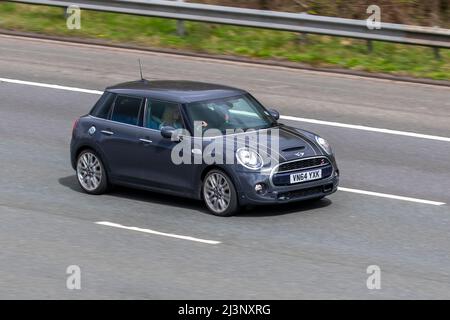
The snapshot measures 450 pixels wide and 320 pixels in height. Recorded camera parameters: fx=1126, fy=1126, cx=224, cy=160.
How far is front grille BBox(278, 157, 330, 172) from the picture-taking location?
13.5m

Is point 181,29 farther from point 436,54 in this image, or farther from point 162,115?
point 162,115

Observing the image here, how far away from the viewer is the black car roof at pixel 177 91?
46.6 feet

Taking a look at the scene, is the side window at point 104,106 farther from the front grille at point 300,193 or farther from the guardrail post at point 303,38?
the guardrail post at point 303,38

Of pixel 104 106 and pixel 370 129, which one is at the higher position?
pixel 104 106

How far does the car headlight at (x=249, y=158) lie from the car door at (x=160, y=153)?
715 millimetres

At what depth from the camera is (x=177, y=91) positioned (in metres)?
14.4

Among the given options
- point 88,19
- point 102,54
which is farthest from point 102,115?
point 88,19

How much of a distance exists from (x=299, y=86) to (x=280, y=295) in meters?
10.1

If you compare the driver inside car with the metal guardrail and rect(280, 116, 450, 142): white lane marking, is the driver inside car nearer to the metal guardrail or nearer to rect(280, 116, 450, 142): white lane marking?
rect(280, 116, 450, 142): white lane marking

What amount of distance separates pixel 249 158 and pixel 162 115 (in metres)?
1.51

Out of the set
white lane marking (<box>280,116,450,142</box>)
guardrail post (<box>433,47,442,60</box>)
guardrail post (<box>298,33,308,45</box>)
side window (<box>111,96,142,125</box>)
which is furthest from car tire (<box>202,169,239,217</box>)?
guardrail post (<box>298,33,308,45</box>)

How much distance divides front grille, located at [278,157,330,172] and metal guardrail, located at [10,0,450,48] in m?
8.35

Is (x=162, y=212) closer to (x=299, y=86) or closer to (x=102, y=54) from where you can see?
(x=299, y=86)

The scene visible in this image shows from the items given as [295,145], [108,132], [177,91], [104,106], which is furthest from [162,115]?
[295,145]
